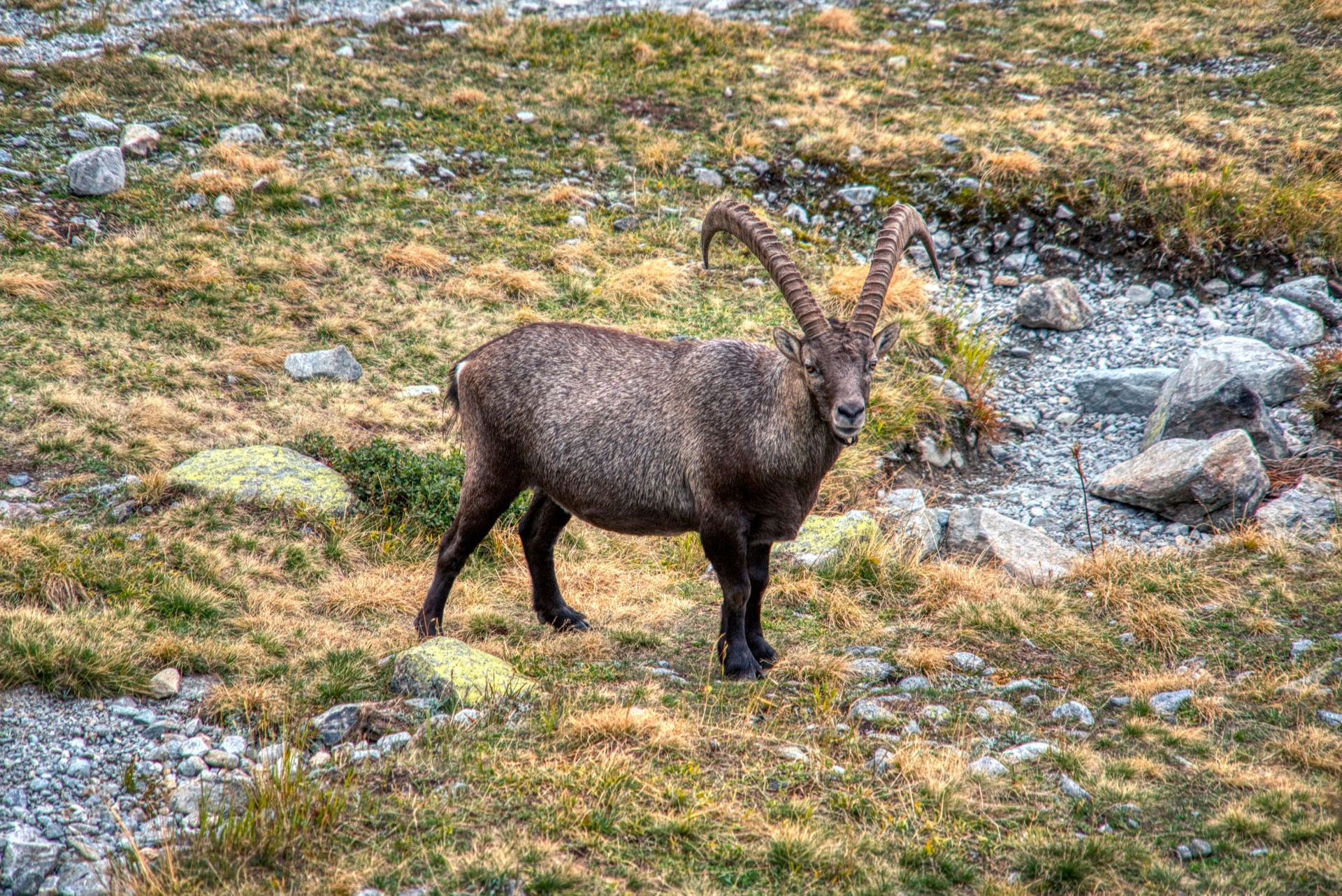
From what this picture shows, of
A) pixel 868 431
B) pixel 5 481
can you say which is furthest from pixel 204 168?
pixel 868 431

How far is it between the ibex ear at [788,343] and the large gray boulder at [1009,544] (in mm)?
3750

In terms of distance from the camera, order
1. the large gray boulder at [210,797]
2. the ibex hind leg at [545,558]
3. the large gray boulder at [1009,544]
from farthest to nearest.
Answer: the large gray boulder at [1009,544], the ibex hind leg at [545,558], the large gray boulder at [210,797]

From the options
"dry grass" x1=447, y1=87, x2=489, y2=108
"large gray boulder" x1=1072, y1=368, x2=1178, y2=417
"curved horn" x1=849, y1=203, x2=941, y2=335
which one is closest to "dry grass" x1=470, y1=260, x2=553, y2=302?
"dry grass" x1=447, y1=87, x2=489, y2=108

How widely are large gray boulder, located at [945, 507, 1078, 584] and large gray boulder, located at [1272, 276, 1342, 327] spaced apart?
6294mm

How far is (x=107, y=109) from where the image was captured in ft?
52.4

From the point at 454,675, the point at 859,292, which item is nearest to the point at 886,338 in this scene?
the point at 454,675

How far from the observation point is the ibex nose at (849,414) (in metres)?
6.31

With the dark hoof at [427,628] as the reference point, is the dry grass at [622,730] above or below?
above

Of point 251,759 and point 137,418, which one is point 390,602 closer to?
point 251,759

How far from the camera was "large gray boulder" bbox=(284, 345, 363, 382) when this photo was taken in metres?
11.6

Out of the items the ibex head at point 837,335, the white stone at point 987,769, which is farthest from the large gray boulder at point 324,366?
the white stone at point 987,769

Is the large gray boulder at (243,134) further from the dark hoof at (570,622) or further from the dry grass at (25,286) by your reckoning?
the dark hoof at (570,622)

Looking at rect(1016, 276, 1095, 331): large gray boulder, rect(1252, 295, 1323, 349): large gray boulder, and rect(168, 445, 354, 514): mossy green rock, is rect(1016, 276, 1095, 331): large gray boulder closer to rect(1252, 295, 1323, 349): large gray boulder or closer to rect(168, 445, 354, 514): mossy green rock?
rect(1252, 295, 1323, 349): large gray boulder

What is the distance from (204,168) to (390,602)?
10.1 metres
